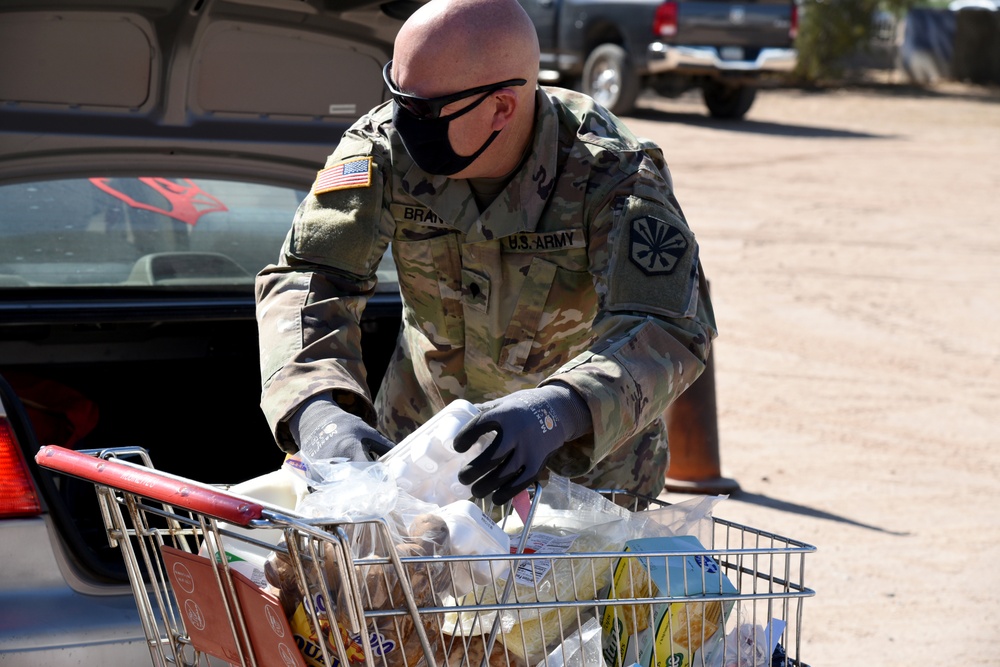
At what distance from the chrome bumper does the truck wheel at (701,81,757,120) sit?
77cm

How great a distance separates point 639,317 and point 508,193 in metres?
0.39

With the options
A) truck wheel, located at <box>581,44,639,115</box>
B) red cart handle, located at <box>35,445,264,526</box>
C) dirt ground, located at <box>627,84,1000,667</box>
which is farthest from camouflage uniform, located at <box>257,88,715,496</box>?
truck wheel, located at <box>581,44,639,115</box>

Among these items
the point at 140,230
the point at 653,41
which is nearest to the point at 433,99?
the point at 140,230

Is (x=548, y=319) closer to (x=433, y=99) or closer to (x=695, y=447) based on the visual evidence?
(x=433, y=99)

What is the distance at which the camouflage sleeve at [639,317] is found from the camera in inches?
73.1

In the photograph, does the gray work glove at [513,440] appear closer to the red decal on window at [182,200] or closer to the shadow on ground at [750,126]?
the red decal on window at [182,200]

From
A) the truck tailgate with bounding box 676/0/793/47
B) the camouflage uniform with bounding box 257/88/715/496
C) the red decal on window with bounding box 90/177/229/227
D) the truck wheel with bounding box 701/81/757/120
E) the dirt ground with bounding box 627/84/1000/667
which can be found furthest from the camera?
the truck wheel with bounding box 701/81/757/120

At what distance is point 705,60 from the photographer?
14.2 m

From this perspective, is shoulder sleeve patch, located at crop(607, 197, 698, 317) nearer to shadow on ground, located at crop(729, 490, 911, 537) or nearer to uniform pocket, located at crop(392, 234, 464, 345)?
uniform pocket, located at crop(392, 234, 464, 345)

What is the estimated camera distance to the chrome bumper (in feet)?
46.0

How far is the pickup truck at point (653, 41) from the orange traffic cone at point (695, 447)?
995 cm

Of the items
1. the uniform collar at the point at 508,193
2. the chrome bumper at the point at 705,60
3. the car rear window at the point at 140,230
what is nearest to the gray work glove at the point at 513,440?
the uniform collar at the point at 508,193

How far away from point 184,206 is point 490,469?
1773 millimetres

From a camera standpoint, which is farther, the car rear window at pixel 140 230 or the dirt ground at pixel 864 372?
the dirt ground at pixel 864 372
